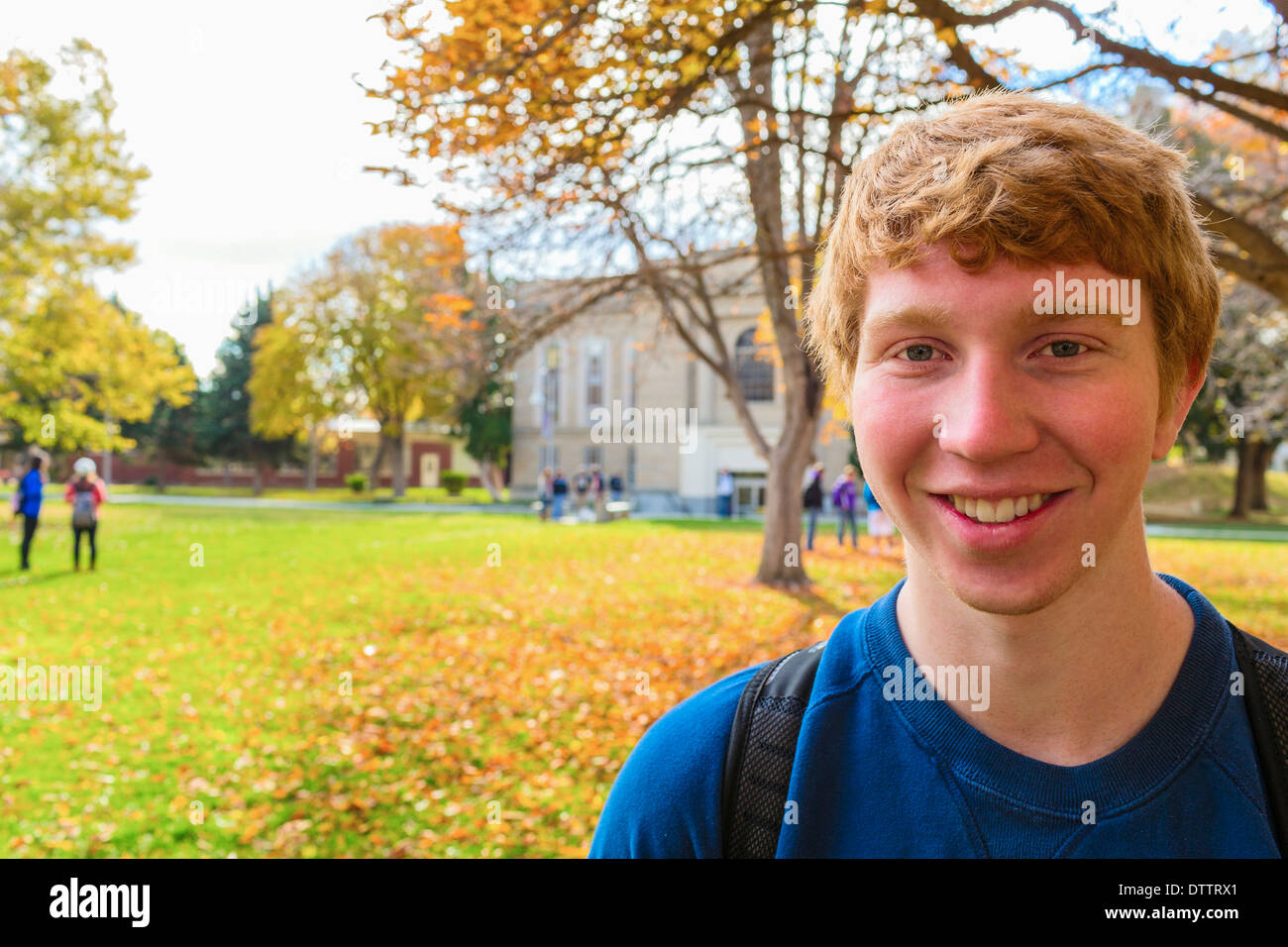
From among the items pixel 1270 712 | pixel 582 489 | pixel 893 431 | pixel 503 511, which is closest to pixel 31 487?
pixel 893 431

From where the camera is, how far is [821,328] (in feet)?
5.01

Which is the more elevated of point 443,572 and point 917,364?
point 917,364

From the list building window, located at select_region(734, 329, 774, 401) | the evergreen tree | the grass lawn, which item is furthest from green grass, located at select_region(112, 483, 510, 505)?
the grass lawn

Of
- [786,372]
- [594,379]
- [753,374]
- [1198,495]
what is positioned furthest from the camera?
[594,379]

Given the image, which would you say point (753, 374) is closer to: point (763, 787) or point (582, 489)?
point (582, 489)

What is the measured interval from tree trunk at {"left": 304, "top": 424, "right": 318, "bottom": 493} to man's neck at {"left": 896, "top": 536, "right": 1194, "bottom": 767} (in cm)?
5147

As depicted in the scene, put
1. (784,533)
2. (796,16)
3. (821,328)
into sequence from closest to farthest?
(821,328), (796,16), (784,533)

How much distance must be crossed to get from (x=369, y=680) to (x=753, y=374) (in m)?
36.6

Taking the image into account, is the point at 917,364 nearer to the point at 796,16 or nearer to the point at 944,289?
the point at 944,289

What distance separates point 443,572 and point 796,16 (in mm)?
11462

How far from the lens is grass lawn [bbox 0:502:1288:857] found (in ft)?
17.6

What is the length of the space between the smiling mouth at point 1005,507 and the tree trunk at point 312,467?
5153 centimetres

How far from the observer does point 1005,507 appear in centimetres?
120
